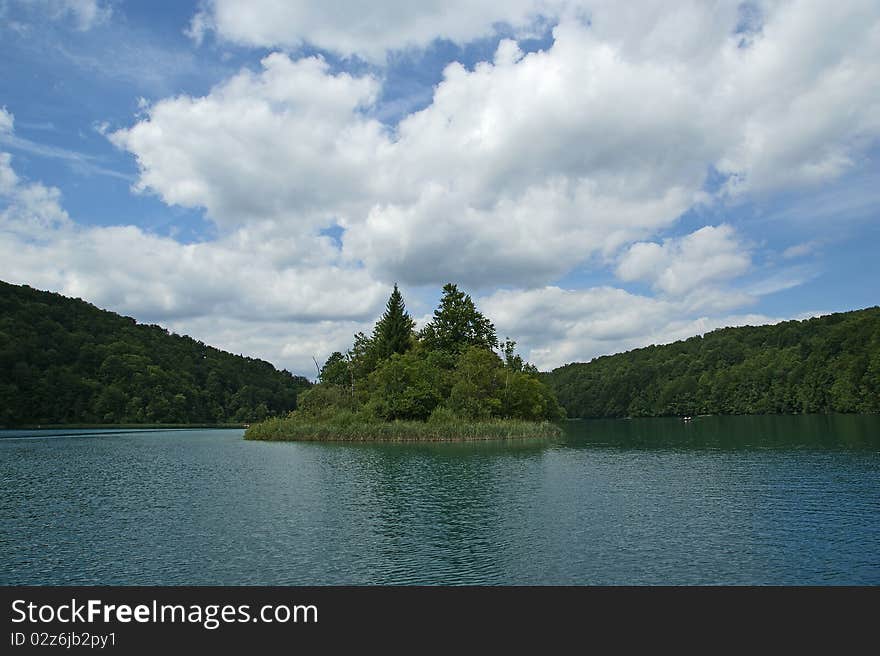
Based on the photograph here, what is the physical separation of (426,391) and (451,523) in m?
52.4

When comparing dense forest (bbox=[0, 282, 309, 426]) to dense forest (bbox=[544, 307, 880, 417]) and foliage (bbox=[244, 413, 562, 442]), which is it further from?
dense forest (bbox=[544, 307, 880, 417])

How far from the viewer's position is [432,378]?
79125 mm

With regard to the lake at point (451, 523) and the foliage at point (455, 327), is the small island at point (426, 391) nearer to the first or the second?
the foliage at point (455, 327)

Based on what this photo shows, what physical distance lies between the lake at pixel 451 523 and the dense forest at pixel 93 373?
101 meters

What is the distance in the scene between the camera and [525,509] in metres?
25.9

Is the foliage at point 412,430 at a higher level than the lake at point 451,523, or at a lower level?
higher

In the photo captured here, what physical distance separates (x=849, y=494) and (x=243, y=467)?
121 feet

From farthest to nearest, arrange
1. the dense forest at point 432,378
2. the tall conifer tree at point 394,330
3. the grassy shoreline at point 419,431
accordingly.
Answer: the tall conifer tree at point 394,330
the dense forest at point 432,378
the grassy shoreline at point 419,431

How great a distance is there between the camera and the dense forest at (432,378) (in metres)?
75.8

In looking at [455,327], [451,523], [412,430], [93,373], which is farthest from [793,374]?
[93,373]

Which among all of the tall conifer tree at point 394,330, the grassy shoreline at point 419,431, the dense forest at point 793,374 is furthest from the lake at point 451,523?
the dense forest at point 793,374

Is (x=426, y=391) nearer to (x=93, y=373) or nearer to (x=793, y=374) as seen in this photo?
(x=93, y=373)
